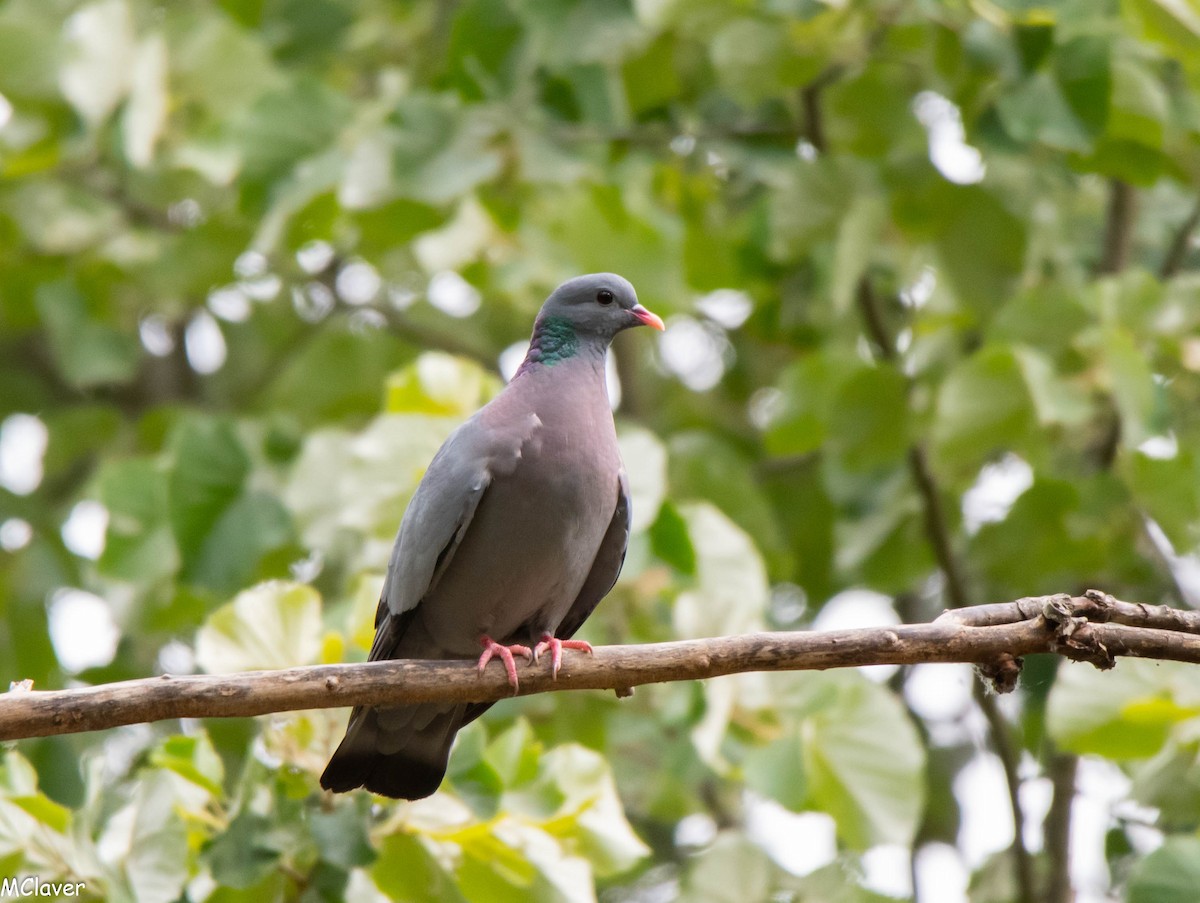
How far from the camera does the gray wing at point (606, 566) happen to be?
4.18 metres

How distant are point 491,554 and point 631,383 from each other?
315cm

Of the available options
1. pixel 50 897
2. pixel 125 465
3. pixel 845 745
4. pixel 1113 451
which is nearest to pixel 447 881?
pixel 50 897

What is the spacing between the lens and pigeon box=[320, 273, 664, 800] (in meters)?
3.88

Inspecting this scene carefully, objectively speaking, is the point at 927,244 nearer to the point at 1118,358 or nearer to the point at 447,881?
the point at 1118,358

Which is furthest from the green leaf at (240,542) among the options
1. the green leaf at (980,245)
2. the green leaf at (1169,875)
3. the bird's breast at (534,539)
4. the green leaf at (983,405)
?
the green leaf at (1169,875)

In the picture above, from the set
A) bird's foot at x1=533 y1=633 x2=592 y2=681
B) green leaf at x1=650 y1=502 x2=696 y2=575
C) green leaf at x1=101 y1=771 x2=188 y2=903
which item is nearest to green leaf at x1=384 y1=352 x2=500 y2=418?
green leaf at x1=650 y1=502 x2=696 y2=575

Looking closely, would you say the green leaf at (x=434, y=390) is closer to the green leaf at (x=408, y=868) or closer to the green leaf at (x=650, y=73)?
the green leaf at (x=408, y=868)

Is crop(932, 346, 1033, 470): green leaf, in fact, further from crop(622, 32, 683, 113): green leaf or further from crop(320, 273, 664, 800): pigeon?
crop(622, 32, 683, 113): green leaf

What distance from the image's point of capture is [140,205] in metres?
6.85

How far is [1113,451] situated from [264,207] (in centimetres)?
370

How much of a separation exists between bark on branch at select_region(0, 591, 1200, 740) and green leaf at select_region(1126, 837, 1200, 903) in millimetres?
895

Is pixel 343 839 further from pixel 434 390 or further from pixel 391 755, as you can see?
pixel 434 390

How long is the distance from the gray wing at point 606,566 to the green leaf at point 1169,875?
5.52ft

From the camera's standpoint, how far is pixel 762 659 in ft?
10.3
